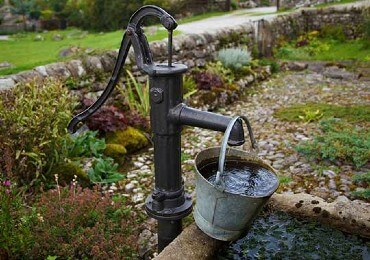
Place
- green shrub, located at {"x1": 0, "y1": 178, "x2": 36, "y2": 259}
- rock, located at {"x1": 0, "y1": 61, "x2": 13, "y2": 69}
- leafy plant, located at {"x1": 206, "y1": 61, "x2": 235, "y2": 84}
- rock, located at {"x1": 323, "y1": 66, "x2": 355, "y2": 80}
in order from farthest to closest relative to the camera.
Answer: rock, located at {"x1": 323, "y1": 66, "x2": 355, "y2": 80}
leafy plant, located at {"x1": 206, "y1": 61, "x2": 235, "y2": 84}
rock, located at {"x1": 0, "y1": 61, "x2": 13, "y2": 69}
green shrub, located at {"x1": 0, "y1": 178, "x2": 36, "y2": 259}

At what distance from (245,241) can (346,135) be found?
306 cm

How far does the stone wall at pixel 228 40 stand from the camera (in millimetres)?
4918

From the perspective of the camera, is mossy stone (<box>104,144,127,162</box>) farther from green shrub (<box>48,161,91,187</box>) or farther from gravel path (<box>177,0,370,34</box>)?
gravel path (<box>177,0,370,34</box>)

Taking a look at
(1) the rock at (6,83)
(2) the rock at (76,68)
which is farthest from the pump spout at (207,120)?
(2) the rock at (76,68)

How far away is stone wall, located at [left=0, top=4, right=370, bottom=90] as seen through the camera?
4.92m

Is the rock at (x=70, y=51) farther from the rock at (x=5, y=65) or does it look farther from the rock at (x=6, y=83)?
the rock at (x=6, y=83)

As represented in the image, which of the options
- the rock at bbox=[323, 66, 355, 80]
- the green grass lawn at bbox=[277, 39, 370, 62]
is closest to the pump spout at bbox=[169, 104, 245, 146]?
the rock at bbox=[323, 66, 355, 80]

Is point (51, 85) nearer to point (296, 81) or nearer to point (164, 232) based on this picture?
point (164, 232)

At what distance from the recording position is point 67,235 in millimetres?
2787

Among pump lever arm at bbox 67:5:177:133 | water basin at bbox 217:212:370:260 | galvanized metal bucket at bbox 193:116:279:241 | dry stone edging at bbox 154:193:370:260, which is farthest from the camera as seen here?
water basin at bbox 217:212:370:260

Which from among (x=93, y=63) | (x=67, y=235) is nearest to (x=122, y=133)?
(x=93, y=63)

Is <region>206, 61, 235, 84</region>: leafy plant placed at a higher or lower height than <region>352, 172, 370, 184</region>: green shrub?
higher

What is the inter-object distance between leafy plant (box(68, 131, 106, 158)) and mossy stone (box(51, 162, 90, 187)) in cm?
35

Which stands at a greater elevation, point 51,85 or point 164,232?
point 51,85
